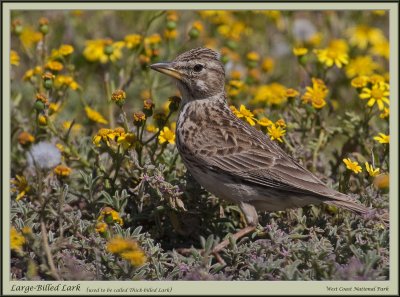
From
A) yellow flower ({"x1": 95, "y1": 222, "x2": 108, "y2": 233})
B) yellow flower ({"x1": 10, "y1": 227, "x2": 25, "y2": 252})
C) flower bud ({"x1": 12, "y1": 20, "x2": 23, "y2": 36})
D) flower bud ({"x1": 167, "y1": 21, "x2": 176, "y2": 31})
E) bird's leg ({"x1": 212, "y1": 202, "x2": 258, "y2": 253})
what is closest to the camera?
yellow flower ({"x1": 10, "y1": 227, "x2": 25, "y2": 252})

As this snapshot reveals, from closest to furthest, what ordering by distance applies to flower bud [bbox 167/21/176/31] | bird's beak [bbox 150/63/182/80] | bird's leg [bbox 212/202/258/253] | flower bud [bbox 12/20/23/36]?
bird's leg [bbox 212/202/258/253] < bird's beak [bbox 150/63/182/80] < flower bud [bbox 12/20/23/36] < flower bud [bbox 167/21/176/31]

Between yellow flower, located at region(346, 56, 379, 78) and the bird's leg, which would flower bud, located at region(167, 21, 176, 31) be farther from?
the bird's leg

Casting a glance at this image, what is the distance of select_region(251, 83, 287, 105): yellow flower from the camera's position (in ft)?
24.6

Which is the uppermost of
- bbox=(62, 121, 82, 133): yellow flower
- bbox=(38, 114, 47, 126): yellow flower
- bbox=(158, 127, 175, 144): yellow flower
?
bbox=(38, 114, 47, 126): yellow flower

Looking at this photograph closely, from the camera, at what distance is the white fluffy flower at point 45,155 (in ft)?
21.5

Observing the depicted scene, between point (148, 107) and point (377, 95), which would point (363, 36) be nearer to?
point (377, 95)

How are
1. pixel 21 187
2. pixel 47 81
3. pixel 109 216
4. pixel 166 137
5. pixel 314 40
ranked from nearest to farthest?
pixel 109 216, pixel 166 137, pixel 21 187, pixel 47 81, pixel 314 40

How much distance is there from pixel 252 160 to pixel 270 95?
1.94 m

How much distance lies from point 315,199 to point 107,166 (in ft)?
7.12

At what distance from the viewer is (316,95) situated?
22.9 ft

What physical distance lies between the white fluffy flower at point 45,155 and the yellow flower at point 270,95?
7.65 feet

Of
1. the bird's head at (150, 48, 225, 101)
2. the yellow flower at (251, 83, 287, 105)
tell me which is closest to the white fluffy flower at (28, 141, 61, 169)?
the bird's head at (150, 48, 225, 101)

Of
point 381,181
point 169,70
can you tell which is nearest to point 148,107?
point 169,70

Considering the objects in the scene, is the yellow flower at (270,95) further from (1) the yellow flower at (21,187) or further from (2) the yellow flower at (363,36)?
(1) the yellow flower at (21,187)
